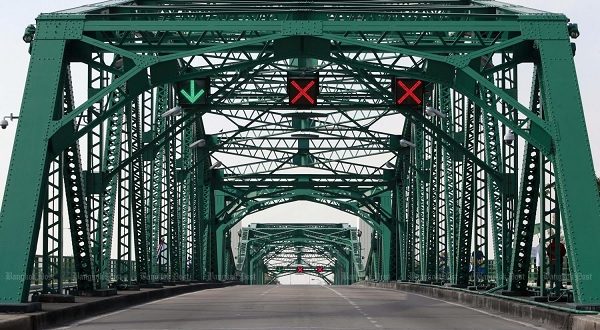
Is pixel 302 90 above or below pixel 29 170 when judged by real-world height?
above

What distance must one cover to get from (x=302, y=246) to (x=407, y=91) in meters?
109

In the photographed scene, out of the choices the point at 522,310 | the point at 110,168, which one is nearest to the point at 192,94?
the point at 110,168

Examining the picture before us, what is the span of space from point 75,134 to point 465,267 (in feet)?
56.0

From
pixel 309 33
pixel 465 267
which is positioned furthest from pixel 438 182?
pixel 309 33

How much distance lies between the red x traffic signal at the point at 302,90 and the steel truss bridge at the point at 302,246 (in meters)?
74.2

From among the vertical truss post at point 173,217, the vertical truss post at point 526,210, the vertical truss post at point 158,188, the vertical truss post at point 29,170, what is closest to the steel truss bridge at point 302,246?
the vertical truss post at point 173,217

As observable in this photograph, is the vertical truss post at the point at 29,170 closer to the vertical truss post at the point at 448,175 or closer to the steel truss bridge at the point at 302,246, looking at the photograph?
the vertical truss post at the point at 448,175

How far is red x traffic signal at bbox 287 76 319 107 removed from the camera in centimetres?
3078

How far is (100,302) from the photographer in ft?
89.8

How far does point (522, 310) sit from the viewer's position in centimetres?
2569

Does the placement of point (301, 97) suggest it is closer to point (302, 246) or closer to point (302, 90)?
point (302, 90)

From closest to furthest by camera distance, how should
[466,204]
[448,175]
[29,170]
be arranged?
1. [29,170]
2. [466,204]
3. [448,175]

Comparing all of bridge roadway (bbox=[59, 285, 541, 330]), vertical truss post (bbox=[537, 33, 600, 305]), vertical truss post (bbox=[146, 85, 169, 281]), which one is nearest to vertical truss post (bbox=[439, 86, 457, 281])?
bridge roadway (bbox=[59, 285, 541, 330])

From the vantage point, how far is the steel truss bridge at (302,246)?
394 ft
